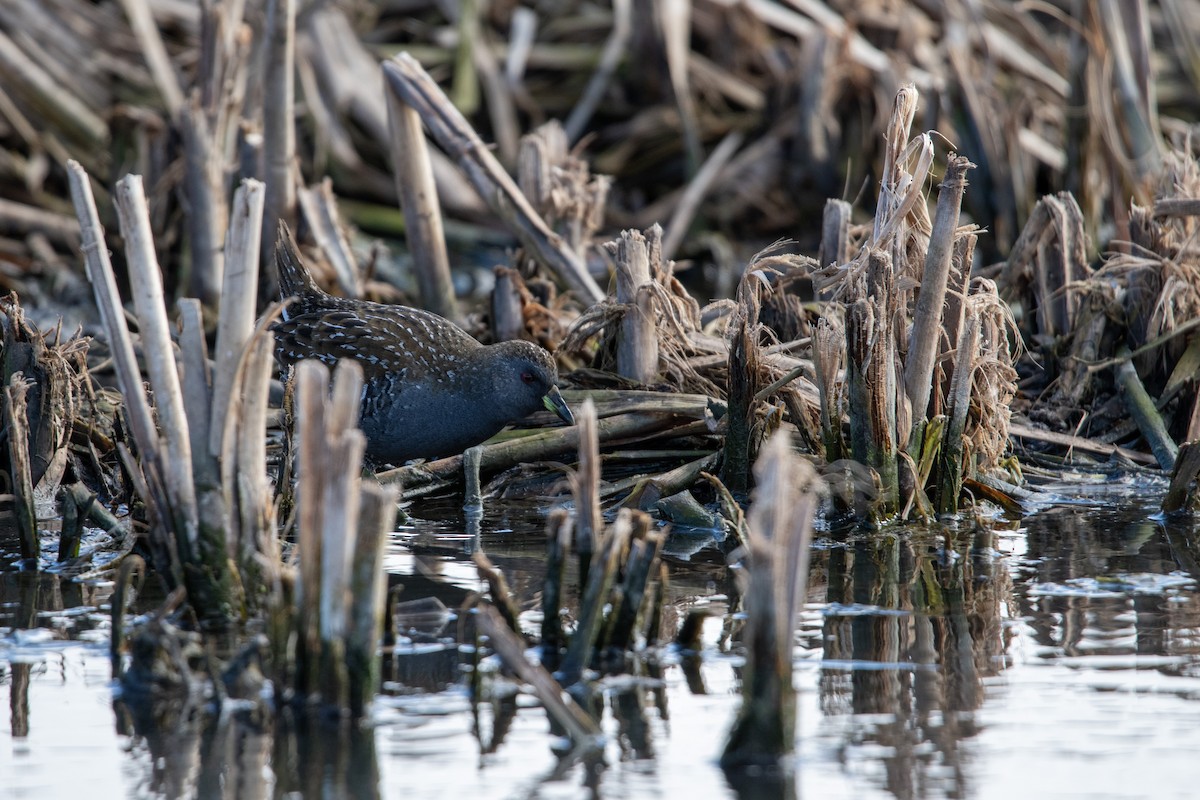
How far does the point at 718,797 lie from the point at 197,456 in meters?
1.41

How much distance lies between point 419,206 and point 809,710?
373cm

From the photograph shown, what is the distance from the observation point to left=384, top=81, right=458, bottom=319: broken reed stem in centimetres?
602

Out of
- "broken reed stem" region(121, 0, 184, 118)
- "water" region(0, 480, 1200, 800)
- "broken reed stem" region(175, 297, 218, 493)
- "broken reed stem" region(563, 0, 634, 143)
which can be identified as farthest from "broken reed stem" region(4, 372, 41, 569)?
"broken reed stem" region(563, 0, 634, 143)

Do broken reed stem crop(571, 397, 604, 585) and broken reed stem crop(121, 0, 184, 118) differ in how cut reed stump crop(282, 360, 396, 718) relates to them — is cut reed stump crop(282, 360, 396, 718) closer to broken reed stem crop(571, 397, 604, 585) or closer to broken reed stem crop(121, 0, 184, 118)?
broken reed stem crop(571, 397, 604, 585)

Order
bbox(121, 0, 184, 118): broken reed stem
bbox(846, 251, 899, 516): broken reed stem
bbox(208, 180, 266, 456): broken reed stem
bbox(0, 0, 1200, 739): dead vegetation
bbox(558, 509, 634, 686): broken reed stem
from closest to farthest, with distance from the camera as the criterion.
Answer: bbox(558, 509, 634, 686): broken reed stem, bbox(208, 180, 266, 456): broken reed stem, bbox(0, 0, 1200, 739): dead vegetation, bbox(846, 251, 899, 516): broken reed stem, bbox(121, 0, 184, 118): broken reed stem

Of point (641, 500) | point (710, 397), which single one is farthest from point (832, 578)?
point (710, 397)

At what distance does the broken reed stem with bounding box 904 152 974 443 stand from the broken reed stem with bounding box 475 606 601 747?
6.14 ft

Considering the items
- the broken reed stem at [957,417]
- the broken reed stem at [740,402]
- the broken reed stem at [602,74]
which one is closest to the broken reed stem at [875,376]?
the broken reed stem at [957,417]

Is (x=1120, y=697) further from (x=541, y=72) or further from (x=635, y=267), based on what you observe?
(x=541, y=72)

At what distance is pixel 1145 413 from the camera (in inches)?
201

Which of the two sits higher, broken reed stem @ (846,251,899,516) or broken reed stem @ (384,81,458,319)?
broken reed stem @ (384,81,458,319)

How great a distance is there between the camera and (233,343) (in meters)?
3.16

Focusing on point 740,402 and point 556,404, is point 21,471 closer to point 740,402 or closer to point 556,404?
point 556,404

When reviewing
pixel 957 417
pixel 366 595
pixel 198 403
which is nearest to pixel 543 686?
pixel 366 595
